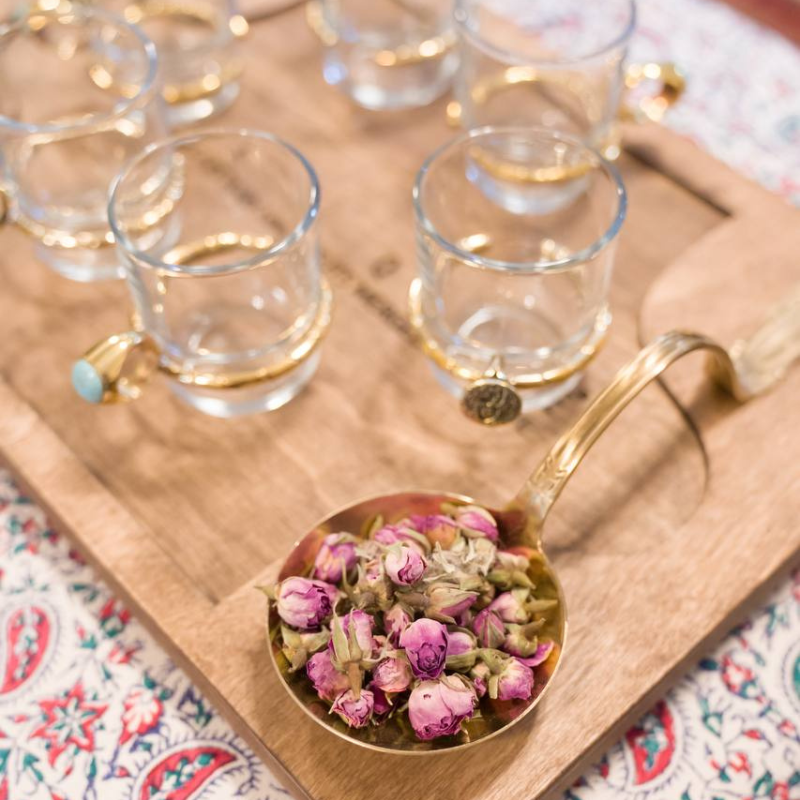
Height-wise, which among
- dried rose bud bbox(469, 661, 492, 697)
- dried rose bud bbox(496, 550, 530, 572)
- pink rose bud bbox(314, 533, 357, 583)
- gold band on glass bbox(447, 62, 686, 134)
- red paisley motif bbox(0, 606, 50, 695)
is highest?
gold band on glass bbox(447, 62, 686, 134)

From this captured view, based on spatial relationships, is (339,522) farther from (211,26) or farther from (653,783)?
(211,26)

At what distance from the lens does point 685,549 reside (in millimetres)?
511

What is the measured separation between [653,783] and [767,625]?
0.11 metres

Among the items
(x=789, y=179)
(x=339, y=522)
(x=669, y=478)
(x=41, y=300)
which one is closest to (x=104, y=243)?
(x=41, y=300)

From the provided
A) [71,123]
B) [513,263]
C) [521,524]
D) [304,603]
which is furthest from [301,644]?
[71,123]

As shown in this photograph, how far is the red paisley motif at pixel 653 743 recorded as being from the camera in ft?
1.59

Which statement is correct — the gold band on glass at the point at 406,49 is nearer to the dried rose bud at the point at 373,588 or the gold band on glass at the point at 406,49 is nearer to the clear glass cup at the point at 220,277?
the clear glass cup at the point at 220,277

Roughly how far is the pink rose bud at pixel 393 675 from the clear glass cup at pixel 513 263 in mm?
174

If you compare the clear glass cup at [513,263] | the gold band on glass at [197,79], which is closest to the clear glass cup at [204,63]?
the gold band on glass at [197,79]

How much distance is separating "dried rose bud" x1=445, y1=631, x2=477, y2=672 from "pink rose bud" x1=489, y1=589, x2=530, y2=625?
2cm

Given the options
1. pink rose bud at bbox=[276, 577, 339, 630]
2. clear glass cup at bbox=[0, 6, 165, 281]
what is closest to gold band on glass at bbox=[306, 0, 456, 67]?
clear glass cup at bbox=[0, 6, 165, 281]

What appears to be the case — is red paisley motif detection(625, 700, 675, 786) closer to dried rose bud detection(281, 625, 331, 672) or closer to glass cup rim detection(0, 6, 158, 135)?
dried rose bud detection(281, 625, 331, 672)

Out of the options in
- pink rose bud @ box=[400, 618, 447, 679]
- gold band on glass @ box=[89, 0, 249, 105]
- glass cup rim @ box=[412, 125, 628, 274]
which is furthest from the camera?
gold band on glass @ box=[89, 0, 249, 105]

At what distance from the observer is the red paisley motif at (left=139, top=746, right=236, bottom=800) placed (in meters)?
0.48
